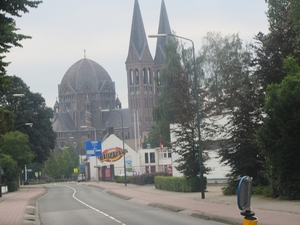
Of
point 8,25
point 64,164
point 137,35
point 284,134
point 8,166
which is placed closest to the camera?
point 8,25

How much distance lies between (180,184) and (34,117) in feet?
140

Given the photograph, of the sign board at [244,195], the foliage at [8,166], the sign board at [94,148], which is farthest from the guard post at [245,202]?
the sign board at [94,148]

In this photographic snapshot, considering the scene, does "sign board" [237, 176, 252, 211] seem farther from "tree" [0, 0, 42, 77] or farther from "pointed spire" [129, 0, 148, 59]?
"pointed spire" [129, 0, 148, 59]

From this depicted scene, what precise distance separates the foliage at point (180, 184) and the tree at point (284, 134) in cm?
1425

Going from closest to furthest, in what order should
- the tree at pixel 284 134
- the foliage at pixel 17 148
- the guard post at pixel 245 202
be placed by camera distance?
the guard post at pixel 245 202, the tree at pixel 284 134, the foliage at pixel 17 148

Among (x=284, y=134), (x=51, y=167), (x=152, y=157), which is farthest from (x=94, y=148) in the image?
(x=51, y=167)

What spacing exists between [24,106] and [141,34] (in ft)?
315

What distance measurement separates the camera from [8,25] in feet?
65.5

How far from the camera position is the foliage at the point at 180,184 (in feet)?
144

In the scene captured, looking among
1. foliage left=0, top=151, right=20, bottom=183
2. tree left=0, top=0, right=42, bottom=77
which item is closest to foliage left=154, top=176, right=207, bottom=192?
foliage left=0, top=151, right=20, bottom=183

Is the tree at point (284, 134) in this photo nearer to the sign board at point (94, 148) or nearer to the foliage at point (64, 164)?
the sign board at point (94, 148)

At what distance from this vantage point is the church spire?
559ft

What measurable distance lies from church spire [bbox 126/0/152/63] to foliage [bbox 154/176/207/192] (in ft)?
389

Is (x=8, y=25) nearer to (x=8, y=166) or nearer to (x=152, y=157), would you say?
(x=8, y=166)
